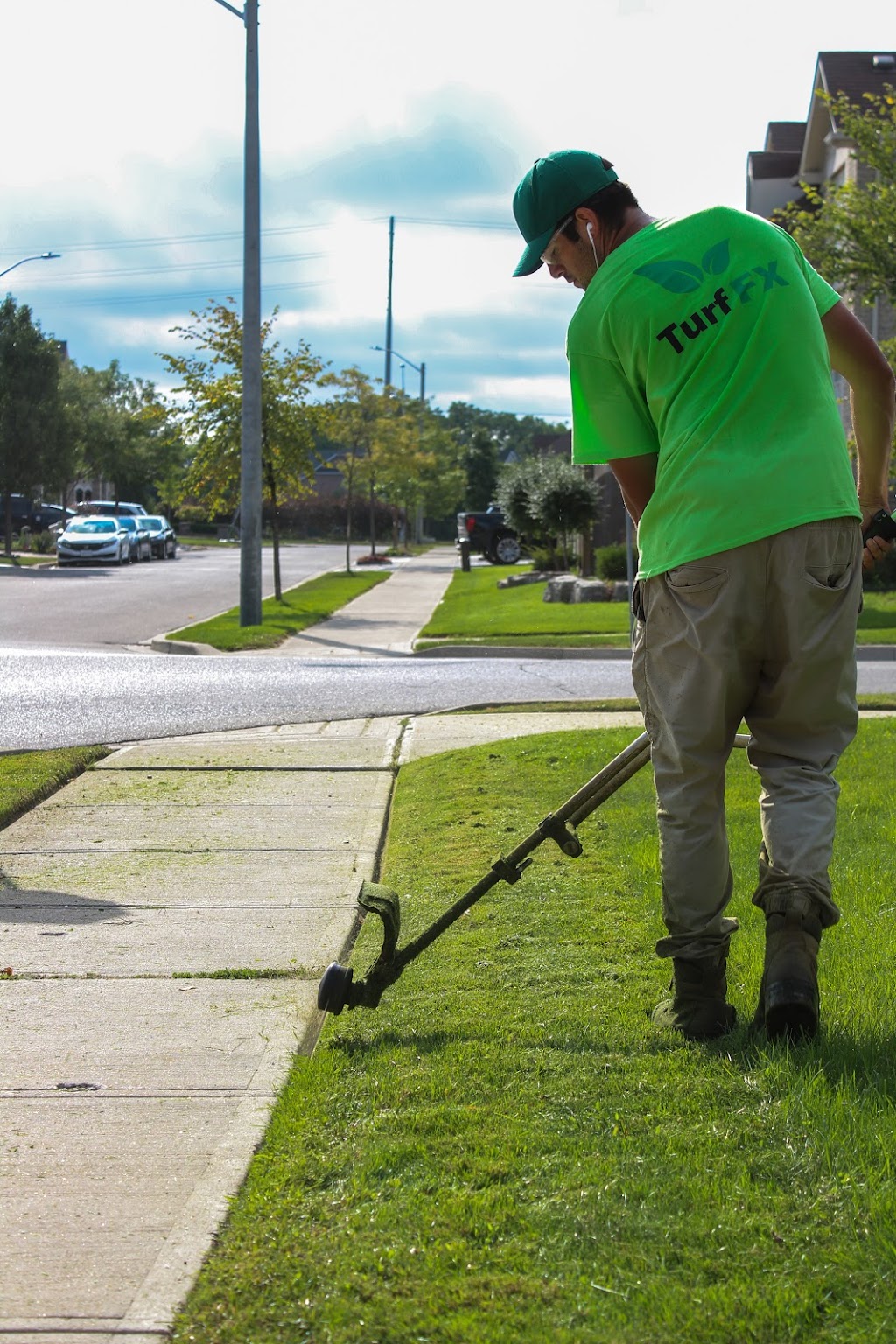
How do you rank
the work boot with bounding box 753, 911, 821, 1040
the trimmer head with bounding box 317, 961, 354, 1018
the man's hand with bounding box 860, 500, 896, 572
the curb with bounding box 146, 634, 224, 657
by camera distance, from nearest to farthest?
the work boot with bounding box 753, 911, 821, 1040
the man's hand with bounding box 860, 500, 896, 572
the trimmer head with bounding box 317, 961, 354, 1018
the curb with bounding box 146, 634, 224, 657

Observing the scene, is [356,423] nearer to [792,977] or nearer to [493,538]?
[493,538]

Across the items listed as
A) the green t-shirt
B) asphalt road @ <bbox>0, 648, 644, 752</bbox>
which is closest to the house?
asphalt road @ <bbox>0, 648, 644, 752</bbox>

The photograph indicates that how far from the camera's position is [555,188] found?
11.3 ft

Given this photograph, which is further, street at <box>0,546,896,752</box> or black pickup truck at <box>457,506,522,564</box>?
black pickup truck at <box>457,506,522,564</box>

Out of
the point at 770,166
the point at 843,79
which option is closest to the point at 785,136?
the point at 770,166

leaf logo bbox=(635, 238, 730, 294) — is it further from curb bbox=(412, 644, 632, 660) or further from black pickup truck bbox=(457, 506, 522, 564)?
black pickup truck bbox=(457, 506, 522, 564)

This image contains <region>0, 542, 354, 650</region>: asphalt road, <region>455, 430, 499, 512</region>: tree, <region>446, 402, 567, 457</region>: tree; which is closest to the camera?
A: <region>0, 542, 354, 650</region>: asphalt road

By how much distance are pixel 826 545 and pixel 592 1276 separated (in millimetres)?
1610

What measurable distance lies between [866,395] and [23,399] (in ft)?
152

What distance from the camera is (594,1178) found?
2643 millimetres

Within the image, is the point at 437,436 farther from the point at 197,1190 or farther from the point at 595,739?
the point at 197,1190

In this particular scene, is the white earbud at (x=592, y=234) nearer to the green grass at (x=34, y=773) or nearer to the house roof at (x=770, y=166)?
the green grass at (x=34, y=773)

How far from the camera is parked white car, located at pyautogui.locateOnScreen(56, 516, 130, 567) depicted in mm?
43656

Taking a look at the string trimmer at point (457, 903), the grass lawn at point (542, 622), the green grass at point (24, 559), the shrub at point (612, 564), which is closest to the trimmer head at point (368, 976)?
the string trimmer at point (457, 903)
